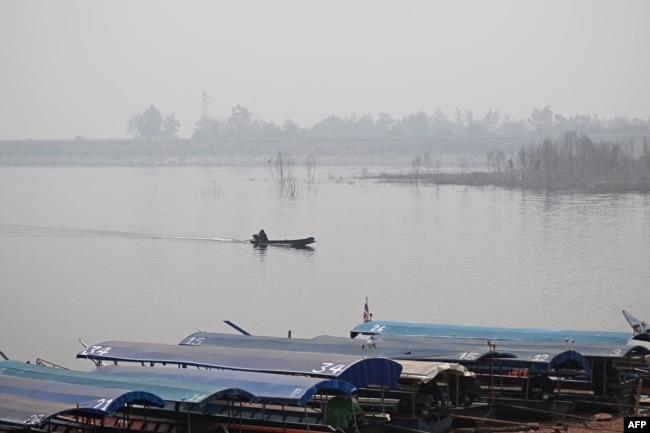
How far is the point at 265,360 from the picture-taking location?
1326 centimetres

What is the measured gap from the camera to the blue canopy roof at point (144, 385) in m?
11.5

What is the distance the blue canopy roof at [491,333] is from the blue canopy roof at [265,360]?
3601 mm

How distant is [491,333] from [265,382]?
19.2ft

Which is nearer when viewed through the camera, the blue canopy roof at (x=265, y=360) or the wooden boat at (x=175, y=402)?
the wooden boat at (x=175, y=402)

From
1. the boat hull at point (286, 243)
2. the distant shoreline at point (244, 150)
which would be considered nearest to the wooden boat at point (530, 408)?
the boat hull at point (286, 243)

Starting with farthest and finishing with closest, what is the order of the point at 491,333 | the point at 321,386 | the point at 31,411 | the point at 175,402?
the point at 491,333
the point at 175,402
the point at 321,386
the point at 31,411

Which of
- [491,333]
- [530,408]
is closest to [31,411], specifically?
[530,408]

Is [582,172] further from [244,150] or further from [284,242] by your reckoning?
[244,150]

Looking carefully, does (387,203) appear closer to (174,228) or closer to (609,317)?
(174,228)

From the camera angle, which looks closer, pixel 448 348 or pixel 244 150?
pixel 448 348

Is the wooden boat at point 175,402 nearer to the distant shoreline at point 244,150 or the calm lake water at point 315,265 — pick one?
the calm lake water at point 315,265

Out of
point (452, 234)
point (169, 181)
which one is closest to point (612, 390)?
Answer: point (452, 234)

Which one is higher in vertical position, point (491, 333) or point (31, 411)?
point (31, 411)

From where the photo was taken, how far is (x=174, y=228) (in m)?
45.8
